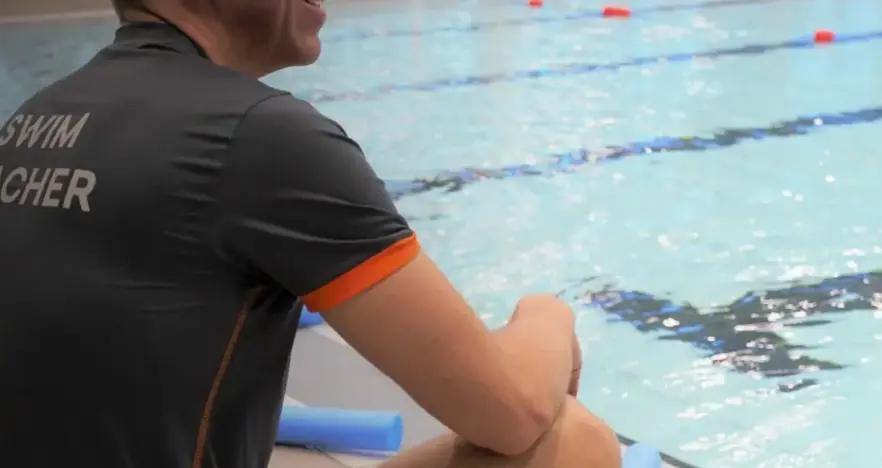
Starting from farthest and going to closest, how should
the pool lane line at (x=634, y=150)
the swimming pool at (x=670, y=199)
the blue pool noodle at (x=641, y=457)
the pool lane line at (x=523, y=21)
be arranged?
the pool lane line at (x=523, y=21), the pool lane line at (x=634, y=150), the swimming pool at (x=670, y=199), the blue pool noodle at (x=641, y=457)

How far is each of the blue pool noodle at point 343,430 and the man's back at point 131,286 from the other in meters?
0.91

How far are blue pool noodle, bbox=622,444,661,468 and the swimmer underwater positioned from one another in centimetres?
75

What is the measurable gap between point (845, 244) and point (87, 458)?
243 cm

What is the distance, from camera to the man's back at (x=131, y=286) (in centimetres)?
83

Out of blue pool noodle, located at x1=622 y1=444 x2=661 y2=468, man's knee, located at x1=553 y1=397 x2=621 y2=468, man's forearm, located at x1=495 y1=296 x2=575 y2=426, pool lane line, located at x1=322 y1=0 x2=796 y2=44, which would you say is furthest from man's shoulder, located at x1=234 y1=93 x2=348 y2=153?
pool lane line, located at x1=322 y1=0 x2=796 y2=44

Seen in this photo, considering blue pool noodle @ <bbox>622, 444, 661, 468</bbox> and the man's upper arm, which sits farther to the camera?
blue pool noodle @ <bbox>622, 444, 661, 468</bbox>

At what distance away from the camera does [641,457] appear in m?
1.68

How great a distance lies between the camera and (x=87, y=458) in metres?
0.88

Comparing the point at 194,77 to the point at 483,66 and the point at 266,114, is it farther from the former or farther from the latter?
the point at 483,66

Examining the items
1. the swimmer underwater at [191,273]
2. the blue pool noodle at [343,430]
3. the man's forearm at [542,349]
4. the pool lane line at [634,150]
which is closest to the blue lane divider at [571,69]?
the pool lane line at [634,150]

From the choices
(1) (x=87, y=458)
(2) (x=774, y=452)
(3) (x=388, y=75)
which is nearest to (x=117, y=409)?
(1) (x=87, y=458)

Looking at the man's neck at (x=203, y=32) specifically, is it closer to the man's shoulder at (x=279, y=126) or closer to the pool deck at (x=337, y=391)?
the man's shoulder at (x=279, y=126)

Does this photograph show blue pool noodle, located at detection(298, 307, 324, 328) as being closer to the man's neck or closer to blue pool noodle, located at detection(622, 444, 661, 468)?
blue pool noodle, located at detection(622, 444, 661, 468)

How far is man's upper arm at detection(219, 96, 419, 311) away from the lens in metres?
0.82
